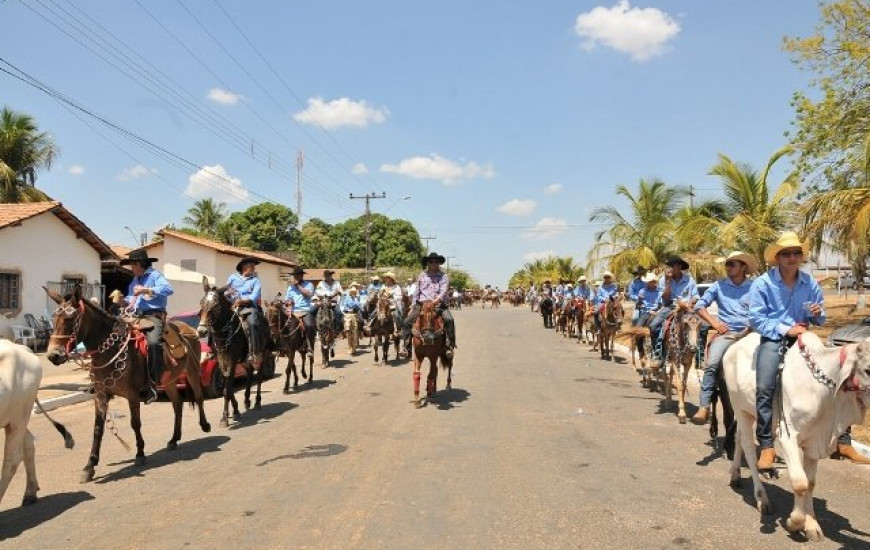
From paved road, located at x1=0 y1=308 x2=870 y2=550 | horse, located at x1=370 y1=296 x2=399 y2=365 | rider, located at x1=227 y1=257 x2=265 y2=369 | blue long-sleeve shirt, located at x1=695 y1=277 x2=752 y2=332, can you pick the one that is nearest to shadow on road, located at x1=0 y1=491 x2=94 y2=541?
paved road, located at x1=0 y1=308 x2=870 y2=550

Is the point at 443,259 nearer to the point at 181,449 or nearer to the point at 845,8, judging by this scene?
the point at 181,449

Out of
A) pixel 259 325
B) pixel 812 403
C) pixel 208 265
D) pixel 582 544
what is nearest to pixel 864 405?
pixel 812 403

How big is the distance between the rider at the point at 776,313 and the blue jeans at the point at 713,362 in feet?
6.28

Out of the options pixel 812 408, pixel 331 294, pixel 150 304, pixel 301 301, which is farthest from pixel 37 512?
pixel 331 294

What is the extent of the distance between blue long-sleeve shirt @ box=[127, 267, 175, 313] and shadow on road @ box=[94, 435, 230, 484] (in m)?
1.87

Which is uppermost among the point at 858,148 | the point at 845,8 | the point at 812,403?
the point at 845,8

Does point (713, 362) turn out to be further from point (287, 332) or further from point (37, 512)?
point (287, 332)

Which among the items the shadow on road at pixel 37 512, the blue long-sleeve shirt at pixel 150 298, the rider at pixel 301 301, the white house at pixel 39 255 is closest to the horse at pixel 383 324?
the rider at pixel 301 301

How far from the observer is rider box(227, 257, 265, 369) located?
411 inches

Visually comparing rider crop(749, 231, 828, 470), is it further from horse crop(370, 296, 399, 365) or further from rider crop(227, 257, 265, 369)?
horse crop(370, 296, 399, 365)

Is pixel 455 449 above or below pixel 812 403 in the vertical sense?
below

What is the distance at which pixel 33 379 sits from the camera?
582 centimetres

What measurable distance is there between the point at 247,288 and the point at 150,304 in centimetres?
270

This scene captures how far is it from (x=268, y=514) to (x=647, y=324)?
867 centimetres
